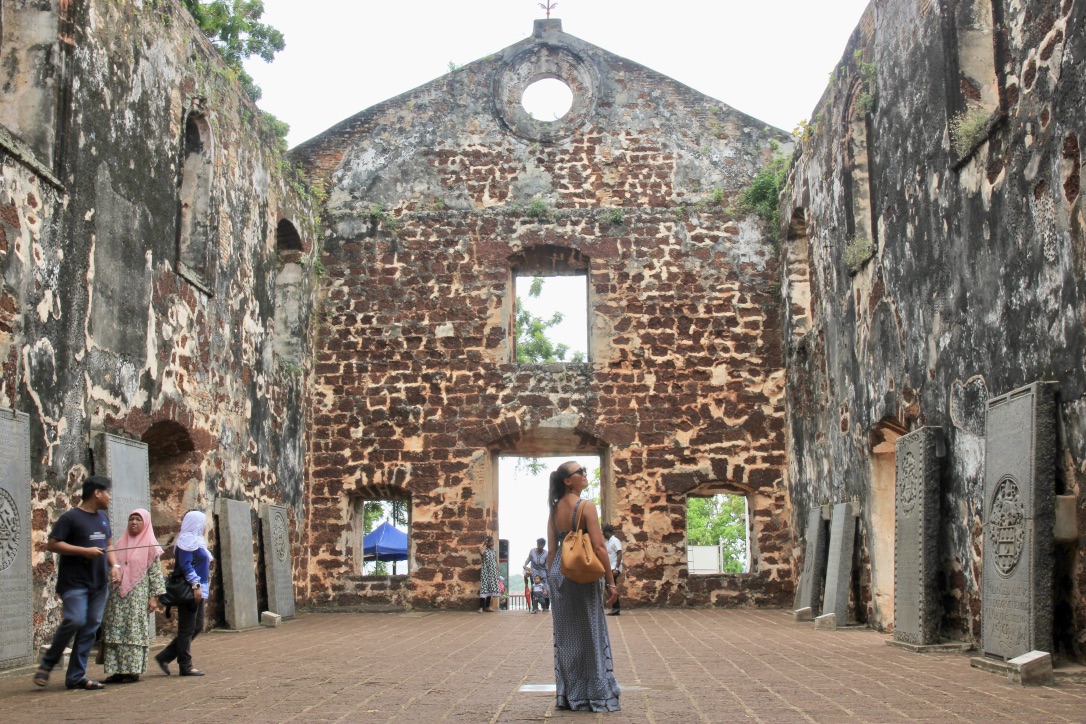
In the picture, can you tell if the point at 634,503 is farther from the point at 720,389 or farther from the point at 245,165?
the point at 245,165

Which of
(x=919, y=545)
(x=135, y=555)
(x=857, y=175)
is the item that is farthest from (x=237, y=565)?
(x=857, y=175)

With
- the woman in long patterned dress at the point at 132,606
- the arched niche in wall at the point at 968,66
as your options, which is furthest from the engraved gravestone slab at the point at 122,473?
the arched niche in wall at the point at 968,66

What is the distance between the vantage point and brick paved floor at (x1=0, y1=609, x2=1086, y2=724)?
5.22 metres

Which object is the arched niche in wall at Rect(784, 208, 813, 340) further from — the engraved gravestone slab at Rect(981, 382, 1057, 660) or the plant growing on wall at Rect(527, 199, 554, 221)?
the engraved gravestone slab at Rect(981, 382, 1057, 660)

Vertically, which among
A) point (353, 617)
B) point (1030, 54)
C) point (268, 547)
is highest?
point (1030, 54)

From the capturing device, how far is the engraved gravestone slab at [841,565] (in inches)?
453

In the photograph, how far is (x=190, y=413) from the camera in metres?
11.1

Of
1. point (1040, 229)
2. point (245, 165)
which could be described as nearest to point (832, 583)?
point (1040, 229)

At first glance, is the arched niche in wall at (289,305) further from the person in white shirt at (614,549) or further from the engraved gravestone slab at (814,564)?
the engraved gravestone slab at (814,564)

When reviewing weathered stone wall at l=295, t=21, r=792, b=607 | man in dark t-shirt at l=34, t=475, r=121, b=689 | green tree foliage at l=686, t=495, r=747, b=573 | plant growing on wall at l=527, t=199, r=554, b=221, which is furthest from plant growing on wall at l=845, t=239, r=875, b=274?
green tree foliage at l=686, t=495, r=747, b=573

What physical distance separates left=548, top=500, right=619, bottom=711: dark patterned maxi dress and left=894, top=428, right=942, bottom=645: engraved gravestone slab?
394 centimetres

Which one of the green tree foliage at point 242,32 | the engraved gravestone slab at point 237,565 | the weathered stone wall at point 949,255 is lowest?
the engraved gravestone slab at point 237,565

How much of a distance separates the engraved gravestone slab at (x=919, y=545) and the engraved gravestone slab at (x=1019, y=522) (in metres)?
1.14

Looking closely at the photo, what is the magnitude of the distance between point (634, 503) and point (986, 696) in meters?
9.40
